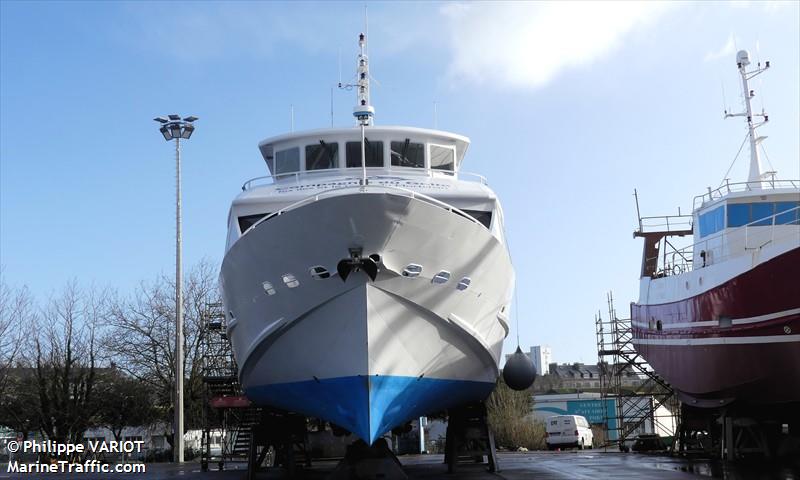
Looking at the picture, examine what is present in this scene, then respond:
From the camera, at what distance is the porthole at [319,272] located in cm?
1168

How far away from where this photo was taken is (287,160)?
1684 centimetres

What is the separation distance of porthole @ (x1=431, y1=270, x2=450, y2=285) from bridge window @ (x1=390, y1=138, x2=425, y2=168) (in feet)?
15.9

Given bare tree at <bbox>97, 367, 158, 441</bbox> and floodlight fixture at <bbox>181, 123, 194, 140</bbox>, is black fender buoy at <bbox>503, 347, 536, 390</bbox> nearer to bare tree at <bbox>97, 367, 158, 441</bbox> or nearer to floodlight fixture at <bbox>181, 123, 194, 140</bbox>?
floodlight fixture at <bbox>181, 123, 194, 140</bbox>

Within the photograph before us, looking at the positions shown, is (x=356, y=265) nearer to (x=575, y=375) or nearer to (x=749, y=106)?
(x=749, y=106)

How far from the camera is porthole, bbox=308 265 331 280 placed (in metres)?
11.7

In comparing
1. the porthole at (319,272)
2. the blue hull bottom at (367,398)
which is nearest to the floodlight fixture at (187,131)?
the blue hull bottom at (367,398)

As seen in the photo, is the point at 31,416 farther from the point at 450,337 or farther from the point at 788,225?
the point at 788,225

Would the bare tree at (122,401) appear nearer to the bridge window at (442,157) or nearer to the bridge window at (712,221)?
the bridge window at (442,157)

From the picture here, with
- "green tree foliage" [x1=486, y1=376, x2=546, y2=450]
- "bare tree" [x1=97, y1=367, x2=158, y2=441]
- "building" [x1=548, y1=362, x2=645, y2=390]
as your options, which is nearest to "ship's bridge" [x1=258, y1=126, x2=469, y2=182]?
"green tree foliage" [x1=486, y1=376, x2=546, y2=450]

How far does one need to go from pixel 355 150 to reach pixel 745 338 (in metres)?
8.64

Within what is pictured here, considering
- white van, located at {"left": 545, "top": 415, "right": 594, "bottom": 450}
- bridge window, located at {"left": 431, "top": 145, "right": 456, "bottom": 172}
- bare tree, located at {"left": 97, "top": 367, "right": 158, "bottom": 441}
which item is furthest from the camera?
bare tree, located at {"left": 97, "top": 367, "right": 158, "bottom": 441}

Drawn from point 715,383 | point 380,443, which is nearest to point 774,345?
point 715,383

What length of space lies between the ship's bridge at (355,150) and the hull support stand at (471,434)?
193 inches

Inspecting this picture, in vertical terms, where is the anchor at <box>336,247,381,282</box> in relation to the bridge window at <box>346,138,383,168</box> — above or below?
below
